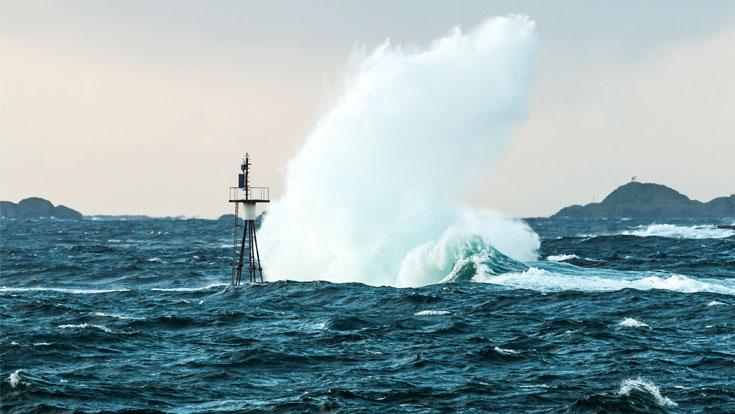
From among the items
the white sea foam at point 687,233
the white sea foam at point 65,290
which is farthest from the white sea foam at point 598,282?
the white sea foam at point 687,233

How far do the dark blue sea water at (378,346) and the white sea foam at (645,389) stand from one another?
5cm

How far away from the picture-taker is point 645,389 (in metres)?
23.7

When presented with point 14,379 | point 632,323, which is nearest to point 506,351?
point 632,323

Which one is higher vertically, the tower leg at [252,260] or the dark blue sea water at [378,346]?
the tower leg at [252,260]

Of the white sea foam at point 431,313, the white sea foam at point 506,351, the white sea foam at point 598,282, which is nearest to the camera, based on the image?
the white sea foam at point 506,351

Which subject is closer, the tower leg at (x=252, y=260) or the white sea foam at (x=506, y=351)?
the white sea foam at (x=506, y=351)

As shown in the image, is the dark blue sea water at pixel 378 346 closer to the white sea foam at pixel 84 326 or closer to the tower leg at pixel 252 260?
the white sea foam at pixel 84 326

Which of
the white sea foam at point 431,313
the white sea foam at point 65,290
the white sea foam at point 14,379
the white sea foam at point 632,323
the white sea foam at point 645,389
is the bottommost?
the white sea foam at point 645,389

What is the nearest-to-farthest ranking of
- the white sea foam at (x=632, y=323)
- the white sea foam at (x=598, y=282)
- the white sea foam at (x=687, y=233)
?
the white sea foam at (x=632, y=323) → the white sea foam at (x=598, y=282) → the white sea foam at (x=687, y=233)

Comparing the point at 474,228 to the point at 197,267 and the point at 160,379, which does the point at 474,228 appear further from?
the point at 160,379

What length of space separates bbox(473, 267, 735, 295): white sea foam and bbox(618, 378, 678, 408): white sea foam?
2033cm

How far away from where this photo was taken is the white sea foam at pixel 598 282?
45625 millimetres

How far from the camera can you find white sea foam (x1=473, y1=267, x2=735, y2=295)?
150 feet

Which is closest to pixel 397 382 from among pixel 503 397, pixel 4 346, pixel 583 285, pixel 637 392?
pixel 503 397
